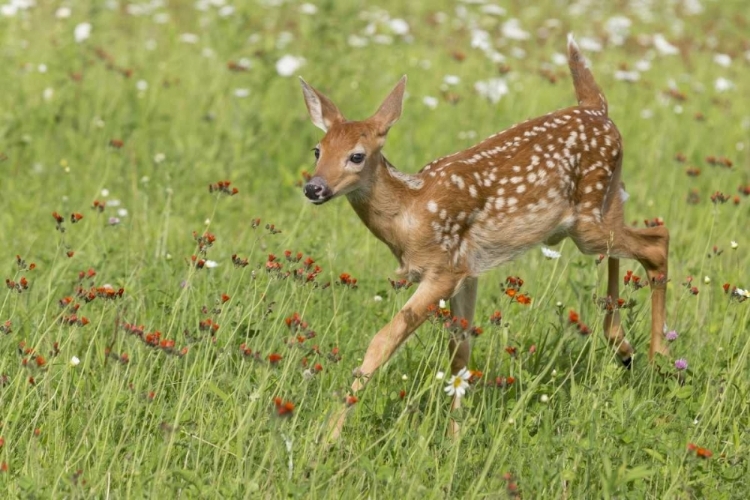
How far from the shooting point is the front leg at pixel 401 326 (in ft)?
14.5

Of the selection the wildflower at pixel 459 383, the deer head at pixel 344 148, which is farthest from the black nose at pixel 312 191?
the wildflower at pixel 459 383

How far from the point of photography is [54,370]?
15.1 feet

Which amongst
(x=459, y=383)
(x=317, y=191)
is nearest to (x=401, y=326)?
(x=317, y=191)

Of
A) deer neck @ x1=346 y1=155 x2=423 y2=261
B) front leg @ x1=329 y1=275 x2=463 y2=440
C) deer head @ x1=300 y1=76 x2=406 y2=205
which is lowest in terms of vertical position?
front leg @ x1=329 y1=275 x2=463 y2=440

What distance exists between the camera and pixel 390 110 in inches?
197

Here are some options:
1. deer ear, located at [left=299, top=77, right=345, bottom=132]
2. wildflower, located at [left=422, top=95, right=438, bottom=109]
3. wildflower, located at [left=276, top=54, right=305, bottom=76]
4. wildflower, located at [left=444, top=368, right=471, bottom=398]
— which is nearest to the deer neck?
deer ear, located at [left=299, top=77, right=345, bottom=132]

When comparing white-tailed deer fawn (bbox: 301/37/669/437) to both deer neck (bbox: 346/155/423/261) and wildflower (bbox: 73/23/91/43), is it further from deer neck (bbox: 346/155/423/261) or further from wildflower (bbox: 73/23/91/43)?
wildflower (bbox: 73/23/91/43)

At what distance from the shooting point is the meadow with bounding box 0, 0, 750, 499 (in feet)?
13.2

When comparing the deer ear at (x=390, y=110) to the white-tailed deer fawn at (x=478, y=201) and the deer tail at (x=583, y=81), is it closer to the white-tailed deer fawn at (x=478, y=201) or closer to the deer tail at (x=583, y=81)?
the white-tailed deer fawn at (x=478, y=201)

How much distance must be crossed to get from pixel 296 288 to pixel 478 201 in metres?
0.94

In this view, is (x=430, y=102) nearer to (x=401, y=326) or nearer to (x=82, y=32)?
(x=82, y=32)

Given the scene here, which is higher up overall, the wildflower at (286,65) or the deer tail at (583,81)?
the deer tail at (583,81)

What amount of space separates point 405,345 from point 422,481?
3.37ft

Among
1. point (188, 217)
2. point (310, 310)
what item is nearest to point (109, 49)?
point (188, 217)
